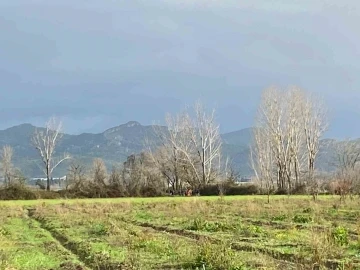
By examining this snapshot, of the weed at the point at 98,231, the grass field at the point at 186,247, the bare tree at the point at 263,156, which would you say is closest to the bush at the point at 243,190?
the bare tree at the point at 263,156

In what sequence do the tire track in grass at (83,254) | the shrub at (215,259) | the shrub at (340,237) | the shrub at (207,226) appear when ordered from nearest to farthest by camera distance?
the shrub at (215,259)
the tire track in grass at (83,254)
the shrub at (340,237)
the shrub at (207,226)

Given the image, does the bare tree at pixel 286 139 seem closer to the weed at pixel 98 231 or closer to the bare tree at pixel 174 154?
the bare tree at pixel 174 154

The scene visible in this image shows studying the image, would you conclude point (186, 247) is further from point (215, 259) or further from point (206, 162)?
point (206, 162)

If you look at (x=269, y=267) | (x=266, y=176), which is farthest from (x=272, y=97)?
(x=269, y=267)

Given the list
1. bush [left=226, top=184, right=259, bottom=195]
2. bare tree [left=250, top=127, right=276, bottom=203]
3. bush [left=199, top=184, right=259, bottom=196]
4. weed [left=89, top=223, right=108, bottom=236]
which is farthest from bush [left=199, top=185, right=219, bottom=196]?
weed [left=89, top=223, right=108, bottom=236]

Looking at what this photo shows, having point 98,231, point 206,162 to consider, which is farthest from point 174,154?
point 98,231

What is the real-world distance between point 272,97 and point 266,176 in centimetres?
1173

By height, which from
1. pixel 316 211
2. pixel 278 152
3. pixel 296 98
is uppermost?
pixel 296 98

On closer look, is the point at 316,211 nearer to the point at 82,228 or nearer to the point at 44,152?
the point at 82,228

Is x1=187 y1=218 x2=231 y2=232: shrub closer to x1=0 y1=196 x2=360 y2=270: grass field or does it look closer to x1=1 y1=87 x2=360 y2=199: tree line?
x1=0 y1=196 x2=360 y2=270: grass field

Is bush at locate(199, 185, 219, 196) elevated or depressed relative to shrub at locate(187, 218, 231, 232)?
elevated

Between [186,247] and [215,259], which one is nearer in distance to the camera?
[215,259]

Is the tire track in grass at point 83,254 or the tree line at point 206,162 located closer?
the tire track in grass at point 83,254

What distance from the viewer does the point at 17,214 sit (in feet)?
139
